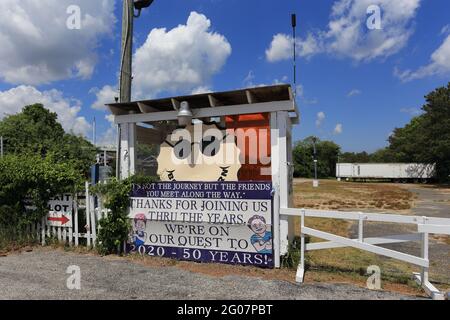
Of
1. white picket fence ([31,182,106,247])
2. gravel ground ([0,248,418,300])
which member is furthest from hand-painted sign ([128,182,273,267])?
white picket fence ([31,182,106,247])

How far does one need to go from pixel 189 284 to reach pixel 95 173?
229 inches

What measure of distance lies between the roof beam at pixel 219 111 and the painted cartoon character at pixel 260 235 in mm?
1951

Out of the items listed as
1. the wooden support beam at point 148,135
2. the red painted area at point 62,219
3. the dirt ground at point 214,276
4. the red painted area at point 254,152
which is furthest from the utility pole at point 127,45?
the dirt ground at point 214,276

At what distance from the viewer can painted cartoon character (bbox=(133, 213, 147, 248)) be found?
21.9ft

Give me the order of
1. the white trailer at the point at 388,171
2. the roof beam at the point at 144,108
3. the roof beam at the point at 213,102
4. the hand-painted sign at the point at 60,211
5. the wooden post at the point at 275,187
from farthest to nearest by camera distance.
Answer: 1. the white trailer at the point at 388,171
2. the hand-painted sign at the point at 60,211
3. the roof beam at the point at 144,108
4. the roof beam at the point at 213,102
5. the wooden post at the point at 275,187

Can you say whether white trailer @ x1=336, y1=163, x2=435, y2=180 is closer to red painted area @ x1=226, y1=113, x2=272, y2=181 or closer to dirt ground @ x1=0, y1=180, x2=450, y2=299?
dirt ground @ x1=0, y1=180, x2=450, y2=299

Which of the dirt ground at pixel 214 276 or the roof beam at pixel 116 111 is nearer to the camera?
the dirt ground at pixel 214 276

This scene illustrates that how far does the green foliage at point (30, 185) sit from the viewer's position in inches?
284

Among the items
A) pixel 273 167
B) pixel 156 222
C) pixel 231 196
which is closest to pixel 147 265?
pixel 156 222

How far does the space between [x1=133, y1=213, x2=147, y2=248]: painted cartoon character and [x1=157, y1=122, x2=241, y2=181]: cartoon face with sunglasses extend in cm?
95

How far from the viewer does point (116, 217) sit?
673 centimetres

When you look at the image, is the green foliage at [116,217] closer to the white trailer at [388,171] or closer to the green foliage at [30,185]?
the green foliage at [30,185]
